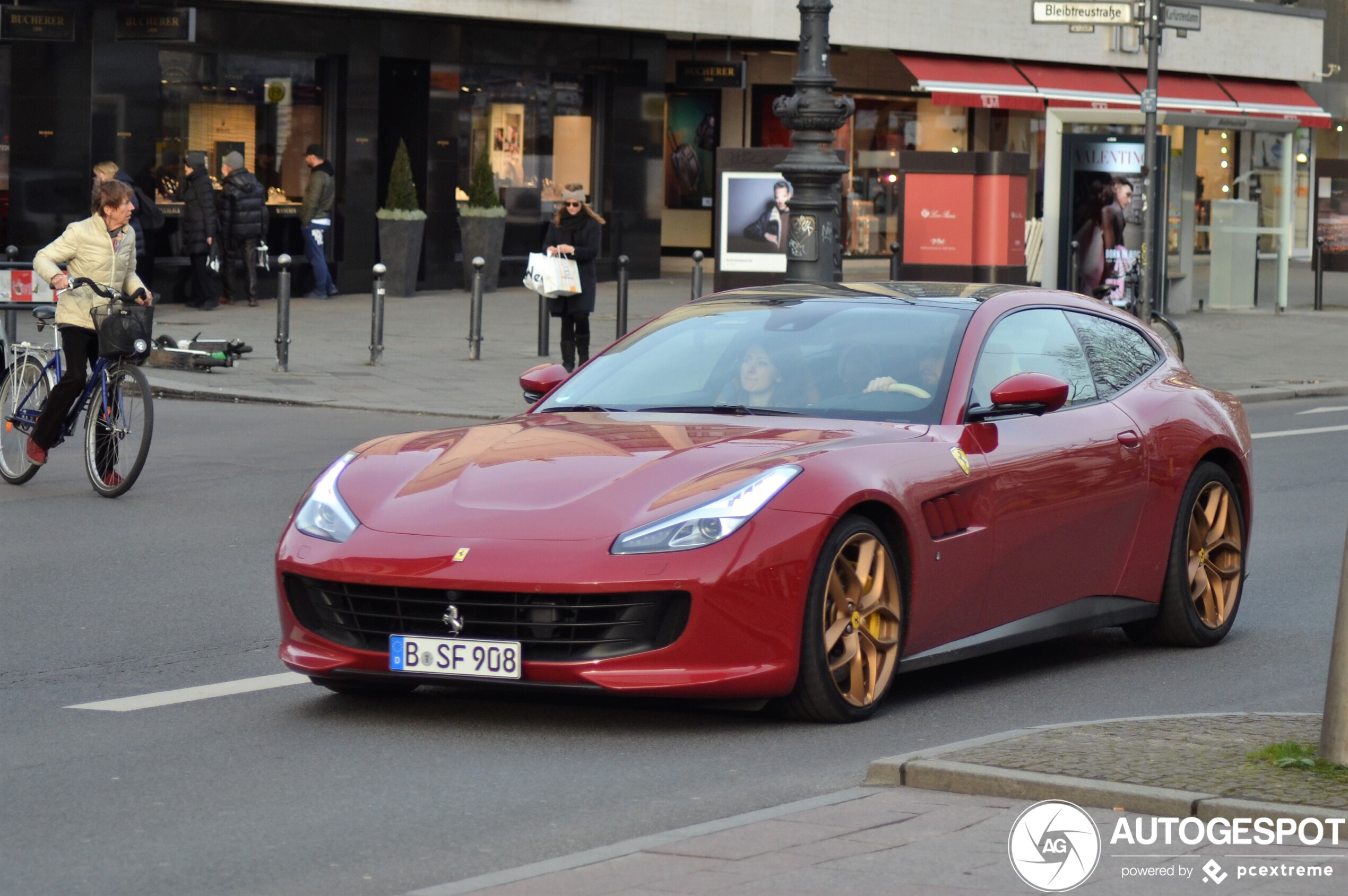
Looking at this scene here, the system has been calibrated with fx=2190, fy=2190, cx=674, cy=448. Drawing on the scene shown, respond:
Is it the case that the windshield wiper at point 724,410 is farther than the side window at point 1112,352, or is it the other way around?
the side window at point 1112,352

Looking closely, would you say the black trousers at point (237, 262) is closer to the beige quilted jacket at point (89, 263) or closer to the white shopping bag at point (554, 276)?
the white shopping bag at point (554, 276)

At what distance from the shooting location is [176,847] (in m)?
5.26

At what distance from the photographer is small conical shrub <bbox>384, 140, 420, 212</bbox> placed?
28.7 metres

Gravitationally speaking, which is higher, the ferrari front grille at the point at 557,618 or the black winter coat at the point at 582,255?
the black winter coat at the point at 582,255

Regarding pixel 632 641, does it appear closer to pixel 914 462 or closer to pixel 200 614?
pixel 914 462

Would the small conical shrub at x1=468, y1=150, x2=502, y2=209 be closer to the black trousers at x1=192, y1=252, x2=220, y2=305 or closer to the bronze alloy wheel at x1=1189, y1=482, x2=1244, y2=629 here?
the black trousers at x1=192, y1=252, x2=220, y2=305

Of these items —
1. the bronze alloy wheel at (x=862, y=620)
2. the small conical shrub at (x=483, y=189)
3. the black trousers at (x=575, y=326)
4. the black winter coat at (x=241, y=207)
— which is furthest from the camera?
the small conical shrub at (x=483, y=189)

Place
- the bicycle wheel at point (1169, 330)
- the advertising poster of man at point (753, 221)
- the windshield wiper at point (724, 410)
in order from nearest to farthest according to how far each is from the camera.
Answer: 1. the windshield wiper at point (724, 410)
2. the bicycle wheel at point (1169, 330)
3. the advertising poster of man at point (753, 221)

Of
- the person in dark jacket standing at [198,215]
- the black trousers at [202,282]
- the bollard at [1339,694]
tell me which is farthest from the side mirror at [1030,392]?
the black trousers at [202,282]

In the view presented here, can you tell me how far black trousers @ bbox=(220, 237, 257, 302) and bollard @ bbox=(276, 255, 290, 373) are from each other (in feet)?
21.5

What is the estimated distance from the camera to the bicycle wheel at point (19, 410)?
42.3 ft

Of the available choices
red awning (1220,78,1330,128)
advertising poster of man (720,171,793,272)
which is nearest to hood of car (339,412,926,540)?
advertising poster of man (720,171,793,272)

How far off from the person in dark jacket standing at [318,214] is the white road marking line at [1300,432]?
15011 millimetres

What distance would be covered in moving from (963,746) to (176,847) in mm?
2114
